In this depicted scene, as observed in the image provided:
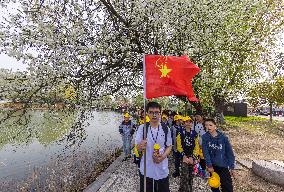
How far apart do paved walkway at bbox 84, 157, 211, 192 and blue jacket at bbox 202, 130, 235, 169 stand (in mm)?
2371

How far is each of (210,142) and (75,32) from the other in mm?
4452

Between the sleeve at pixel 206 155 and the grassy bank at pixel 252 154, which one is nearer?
the sleeve at pixel 206 155

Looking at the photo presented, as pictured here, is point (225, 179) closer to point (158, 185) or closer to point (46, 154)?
point (158, 185)

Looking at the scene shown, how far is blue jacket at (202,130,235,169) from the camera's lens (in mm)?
6426

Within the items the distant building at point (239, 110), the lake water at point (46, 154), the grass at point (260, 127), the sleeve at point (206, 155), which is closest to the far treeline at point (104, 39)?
the lake water at point (46, 154)

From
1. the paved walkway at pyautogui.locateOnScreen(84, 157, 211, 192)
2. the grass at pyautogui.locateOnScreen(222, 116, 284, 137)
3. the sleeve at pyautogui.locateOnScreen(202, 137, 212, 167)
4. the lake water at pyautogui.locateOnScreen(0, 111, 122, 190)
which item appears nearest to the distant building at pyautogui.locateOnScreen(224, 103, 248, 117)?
the grass at pyautogui.locateOnScreen(222, 116, 284, 137)

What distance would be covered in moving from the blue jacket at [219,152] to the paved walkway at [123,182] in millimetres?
2371

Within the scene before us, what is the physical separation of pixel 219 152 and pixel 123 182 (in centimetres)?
391

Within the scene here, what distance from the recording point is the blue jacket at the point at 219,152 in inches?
253

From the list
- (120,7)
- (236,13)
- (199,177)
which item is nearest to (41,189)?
(199,177)

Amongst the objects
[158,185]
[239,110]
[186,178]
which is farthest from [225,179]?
[239,110]

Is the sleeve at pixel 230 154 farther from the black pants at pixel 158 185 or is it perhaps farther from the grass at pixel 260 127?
the grass at pixel 260 127

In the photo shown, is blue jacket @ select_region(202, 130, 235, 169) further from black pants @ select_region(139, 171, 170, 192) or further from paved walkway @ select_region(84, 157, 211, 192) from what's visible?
paved walkway @ select_region(84, 157, 211, 192)

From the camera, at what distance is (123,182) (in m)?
9.36
